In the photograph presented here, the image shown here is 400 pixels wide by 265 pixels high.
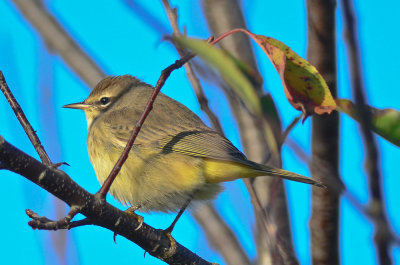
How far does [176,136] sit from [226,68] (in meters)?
2.91

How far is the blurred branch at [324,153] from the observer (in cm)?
189

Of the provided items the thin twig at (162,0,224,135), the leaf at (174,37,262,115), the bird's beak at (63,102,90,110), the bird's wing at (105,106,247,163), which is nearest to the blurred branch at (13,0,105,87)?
the bird's beak at (63,102,90,110)

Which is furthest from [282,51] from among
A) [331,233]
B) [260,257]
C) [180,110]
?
[180,110]

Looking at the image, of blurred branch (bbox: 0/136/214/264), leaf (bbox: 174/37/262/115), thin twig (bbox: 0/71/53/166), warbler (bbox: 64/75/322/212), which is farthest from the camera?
warbler (bbox: 64/75/322/212)

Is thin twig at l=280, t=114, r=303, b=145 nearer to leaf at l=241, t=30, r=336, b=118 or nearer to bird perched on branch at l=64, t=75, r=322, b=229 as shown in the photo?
leaf at l=241, t=30, r=336, b=118

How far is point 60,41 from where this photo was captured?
6.19 meters

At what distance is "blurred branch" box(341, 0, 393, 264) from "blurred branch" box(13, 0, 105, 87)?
5136 mm

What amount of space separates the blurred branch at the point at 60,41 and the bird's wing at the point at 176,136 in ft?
3.92

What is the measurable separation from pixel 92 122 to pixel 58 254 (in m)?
2.04

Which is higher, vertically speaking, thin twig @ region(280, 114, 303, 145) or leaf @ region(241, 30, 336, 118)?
leaf @ region(241, 30, 336, 118)

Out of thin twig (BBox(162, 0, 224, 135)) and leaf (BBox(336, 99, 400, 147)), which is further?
thin twig (BBox(162, 0, 224, 135))

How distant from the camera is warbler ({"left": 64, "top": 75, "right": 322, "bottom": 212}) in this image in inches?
167

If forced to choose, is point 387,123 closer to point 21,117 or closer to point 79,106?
point 21,117

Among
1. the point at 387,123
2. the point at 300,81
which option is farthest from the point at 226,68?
the point at 387,123
